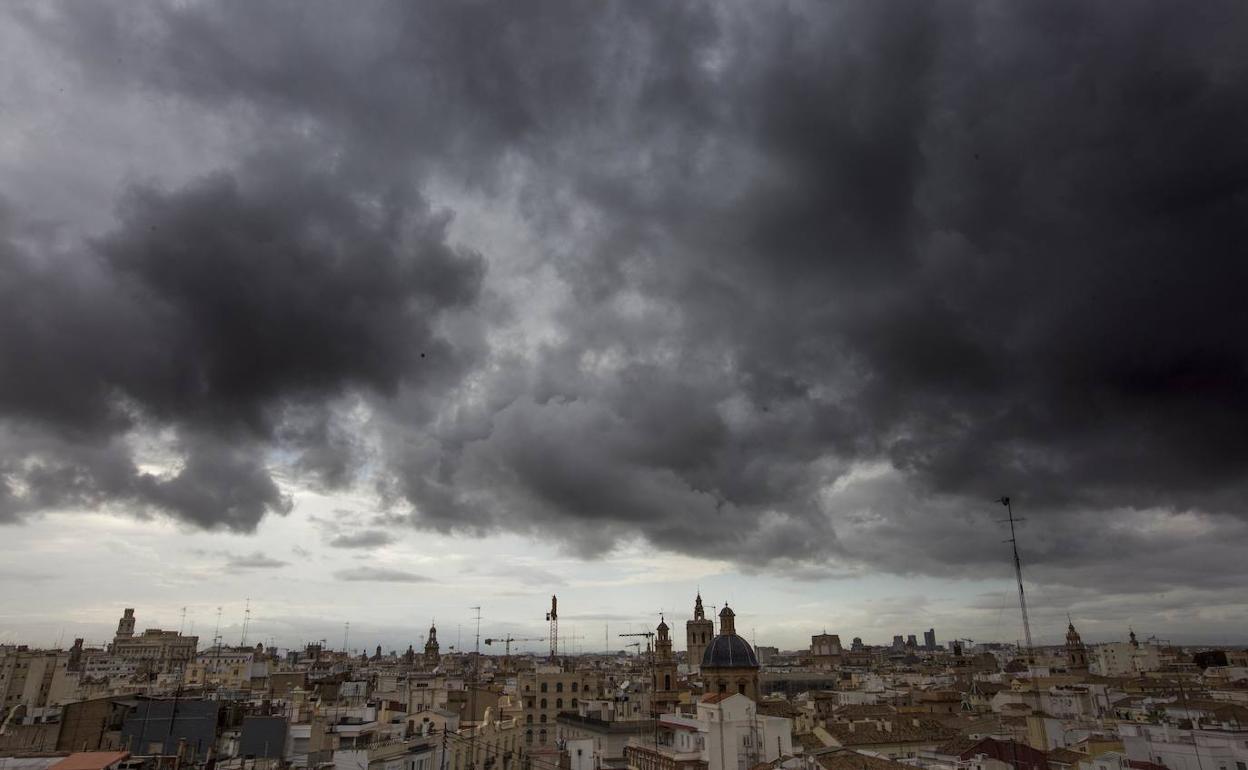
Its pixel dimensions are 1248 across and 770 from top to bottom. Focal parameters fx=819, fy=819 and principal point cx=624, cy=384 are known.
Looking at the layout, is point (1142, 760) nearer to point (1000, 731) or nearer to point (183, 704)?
point (1000, 731)

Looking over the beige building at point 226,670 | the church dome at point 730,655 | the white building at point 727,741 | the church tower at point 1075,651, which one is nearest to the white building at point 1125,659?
the church tower at point 1075,651

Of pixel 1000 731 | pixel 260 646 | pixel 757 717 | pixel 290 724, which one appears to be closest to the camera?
pixel 290 724

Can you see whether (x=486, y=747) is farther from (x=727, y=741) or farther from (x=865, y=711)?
(x=865, y=711)

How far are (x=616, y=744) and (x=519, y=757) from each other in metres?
11.1

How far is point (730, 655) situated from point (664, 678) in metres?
21.9

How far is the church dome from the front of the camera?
88.1 metres

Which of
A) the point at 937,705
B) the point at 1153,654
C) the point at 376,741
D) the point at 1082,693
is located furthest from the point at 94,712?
the point at 1153,654

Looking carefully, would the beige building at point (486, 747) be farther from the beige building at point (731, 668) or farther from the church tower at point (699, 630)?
the church tower at point (699, 630)

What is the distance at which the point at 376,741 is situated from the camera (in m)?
50.3

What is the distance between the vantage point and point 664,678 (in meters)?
107

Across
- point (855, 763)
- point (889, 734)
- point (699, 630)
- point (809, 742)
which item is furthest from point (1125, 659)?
point (855, 763)

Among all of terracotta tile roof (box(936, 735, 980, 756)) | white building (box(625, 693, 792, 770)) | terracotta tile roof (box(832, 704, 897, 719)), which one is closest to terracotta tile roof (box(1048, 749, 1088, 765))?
terracotta tile roof (box(936, 735, 980, 756))

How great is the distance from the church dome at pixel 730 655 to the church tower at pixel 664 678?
7.31 metres

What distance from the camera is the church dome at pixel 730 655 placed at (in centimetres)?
8806
